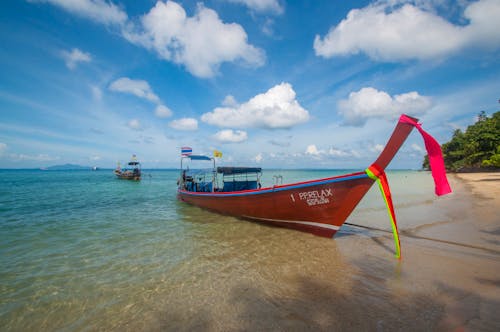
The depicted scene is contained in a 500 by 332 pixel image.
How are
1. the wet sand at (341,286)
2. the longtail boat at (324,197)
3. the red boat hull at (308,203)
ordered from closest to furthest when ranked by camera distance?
the wet sand at (341,286) < the longtail boat at (324,197) < the red boat hull at (308,203)

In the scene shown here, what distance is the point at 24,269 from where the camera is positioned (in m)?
5.70

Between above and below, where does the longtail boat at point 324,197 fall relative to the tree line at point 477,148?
below

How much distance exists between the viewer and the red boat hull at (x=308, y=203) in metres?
6.92

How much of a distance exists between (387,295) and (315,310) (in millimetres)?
1589

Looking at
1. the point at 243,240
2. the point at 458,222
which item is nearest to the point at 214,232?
the point at 243,240

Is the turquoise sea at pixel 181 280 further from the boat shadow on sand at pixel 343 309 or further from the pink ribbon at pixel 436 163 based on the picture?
the pink ribbon at pixel 436 163

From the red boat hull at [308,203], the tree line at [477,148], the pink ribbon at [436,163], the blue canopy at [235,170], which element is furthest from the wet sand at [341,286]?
the tree line at [477,148]

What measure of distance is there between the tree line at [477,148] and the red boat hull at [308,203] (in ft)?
120

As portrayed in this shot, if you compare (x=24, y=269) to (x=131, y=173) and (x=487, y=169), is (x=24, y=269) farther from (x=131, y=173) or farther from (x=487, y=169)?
(x=487, y=169)

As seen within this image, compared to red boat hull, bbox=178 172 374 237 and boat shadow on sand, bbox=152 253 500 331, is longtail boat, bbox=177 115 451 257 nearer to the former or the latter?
red boat hull, bbox=178 172 374 237

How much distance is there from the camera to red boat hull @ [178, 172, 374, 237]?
22.7 feet

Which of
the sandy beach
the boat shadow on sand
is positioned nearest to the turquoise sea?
the boat shadow on sand

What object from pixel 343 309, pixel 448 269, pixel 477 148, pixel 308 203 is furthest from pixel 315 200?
pixel 477 148

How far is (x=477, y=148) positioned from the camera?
129ft
